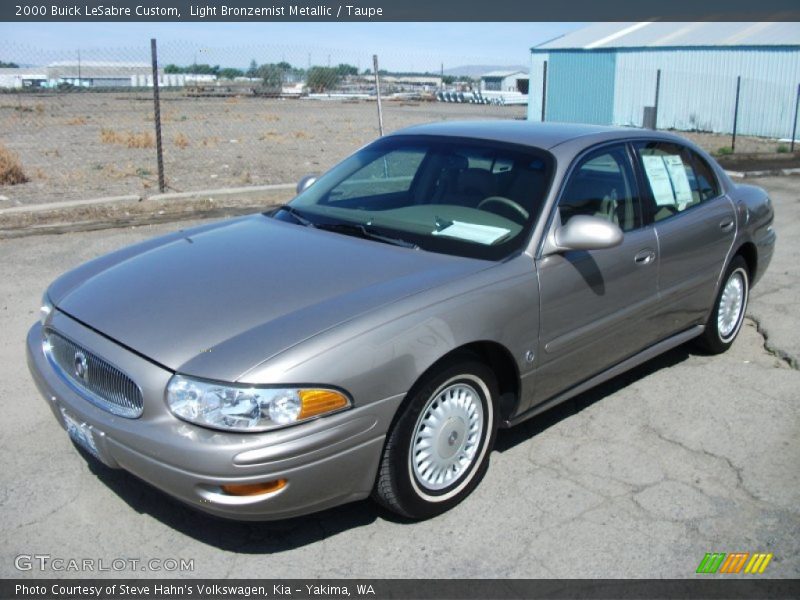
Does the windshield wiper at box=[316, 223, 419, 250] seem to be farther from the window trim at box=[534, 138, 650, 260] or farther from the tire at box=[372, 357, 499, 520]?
the tire at box=[372, 357, 499, 520]

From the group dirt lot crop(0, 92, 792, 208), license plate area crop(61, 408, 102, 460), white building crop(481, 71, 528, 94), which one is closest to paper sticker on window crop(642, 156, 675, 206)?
license plate area crop(61, 408, 102, 460)

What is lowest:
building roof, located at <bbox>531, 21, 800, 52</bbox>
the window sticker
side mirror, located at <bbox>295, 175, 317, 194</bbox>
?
the window sticker

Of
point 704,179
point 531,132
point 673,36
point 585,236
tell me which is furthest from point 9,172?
point 673,36

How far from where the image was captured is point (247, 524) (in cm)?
346

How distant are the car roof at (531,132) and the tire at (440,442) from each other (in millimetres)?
1447

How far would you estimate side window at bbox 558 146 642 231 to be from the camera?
4172 mm

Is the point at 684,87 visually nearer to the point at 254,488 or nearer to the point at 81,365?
the point at 81,365

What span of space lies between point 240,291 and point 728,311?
359cm

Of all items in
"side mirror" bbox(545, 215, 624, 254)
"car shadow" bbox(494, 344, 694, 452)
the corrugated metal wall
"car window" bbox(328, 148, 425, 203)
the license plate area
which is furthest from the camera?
the corrugated metal wall

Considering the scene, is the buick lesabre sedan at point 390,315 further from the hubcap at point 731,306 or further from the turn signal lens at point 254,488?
the hubcap at point 731,306

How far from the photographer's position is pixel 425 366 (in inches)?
128

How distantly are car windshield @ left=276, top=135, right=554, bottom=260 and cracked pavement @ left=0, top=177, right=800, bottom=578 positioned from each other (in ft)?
3.80

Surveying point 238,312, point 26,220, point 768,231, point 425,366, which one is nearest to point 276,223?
point 238,312

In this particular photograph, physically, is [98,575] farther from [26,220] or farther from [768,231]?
[26,220]
